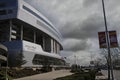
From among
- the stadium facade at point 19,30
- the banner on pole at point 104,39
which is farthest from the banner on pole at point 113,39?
the stadium facade at point 19,30

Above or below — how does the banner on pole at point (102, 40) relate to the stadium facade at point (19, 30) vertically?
below

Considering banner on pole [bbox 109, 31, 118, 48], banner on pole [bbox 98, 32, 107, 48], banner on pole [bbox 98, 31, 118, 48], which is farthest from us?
banner on pole [bbox 98, 32, 107, 48]

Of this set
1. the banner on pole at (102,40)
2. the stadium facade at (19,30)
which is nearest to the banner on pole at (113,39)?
the banner on pole at (102,40)

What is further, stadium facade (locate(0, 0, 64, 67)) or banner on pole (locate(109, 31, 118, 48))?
stadium facade (locate(0, 0, 64, 67))

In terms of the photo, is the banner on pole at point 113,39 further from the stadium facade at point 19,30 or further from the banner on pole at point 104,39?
the stadium facade at point 19,30

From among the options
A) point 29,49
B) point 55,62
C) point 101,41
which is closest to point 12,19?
point 29,49

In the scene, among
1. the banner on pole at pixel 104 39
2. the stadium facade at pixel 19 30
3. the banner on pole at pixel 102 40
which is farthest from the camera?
the stadium facade at pixel 19 30

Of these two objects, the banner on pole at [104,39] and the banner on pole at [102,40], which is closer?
the banner on pole at [104,39]

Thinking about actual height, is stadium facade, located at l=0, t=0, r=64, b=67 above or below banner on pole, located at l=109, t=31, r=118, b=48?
above

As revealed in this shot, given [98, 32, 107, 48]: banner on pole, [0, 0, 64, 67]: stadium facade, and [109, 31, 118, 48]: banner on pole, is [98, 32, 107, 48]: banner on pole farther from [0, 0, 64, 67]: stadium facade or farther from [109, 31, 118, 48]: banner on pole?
[0, 0, 64, 67]: stadium facade

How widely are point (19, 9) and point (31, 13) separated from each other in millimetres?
12423

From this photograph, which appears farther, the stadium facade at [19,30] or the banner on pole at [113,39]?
the stadium facade at [19,30]

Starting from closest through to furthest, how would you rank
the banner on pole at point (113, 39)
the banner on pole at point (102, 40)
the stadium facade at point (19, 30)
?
the banner on pole at point (113, 39), the banner on pole at point (102, 40), the stadium facade at point (19, 30)

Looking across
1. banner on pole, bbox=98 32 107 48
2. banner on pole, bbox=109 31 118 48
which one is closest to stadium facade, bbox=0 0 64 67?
banner on pole, bbox=98 32 107 48
